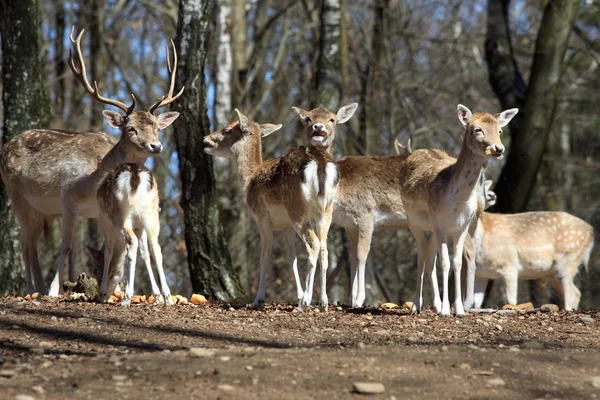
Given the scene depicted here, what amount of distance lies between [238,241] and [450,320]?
20.4 feet

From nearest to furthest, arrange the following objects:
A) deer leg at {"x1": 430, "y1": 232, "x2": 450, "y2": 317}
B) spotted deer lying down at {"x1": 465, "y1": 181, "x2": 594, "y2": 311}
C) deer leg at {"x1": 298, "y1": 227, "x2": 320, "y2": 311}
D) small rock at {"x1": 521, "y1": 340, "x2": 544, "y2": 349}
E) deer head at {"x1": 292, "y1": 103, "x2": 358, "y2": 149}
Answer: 1. small rock at {"x1": 521, "y1": 340, "x2": 544, "y2": 349}
2. deer leg at {"x1": 430, "y1": 232, "x2": 450, "y2": 317}
3. deer leg at {"x1": 298, "y1": 227, "x2": 320, "y2": 311}
4. deer head at {"x1": 292, "y1": 103, "x2": 358, "y2": 149}
5. spotted deer lying down at {"x1": 465, "y1": 181, "x2": 594, "y2": 311}

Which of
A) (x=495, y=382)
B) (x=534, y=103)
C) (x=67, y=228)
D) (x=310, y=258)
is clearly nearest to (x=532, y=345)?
(x=495, y=382)

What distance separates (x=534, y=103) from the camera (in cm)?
1448

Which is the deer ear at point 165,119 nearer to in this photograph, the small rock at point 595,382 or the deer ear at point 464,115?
the deer ear at point 464,115

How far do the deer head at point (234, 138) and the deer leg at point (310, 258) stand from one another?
171cm

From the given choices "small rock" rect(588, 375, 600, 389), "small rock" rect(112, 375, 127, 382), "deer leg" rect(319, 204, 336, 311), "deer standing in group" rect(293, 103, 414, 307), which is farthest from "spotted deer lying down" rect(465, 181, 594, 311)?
"small rock" rect(112, 375, 127, 382)

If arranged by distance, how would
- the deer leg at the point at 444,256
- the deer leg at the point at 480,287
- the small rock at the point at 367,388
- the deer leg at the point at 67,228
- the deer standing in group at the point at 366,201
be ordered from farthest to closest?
1. the deer leg at the point at 480,287
2. the deer standing in group at the point at 366,201
3. the deer leg at the point at 67,228
4. the deer leg at the point at 444,256
5. the small rock at the point at 367,388

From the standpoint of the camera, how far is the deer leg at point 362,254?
33.0 ft


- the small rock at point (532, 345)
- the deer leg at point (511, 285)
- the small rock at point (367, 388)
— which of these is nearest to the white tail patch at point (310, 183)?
the small rock at point (532, 345)

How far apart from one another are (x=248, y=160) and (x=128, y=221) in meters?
1.88

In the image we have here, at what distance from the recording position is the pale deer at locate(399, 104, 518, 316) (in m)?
8.43

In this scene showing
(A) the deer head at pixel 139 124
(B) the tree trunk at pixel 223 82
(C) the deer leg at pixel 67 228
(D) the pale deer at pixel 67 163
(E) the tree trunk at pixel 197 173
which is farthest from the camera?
(B) the tree trunk at pixel 223 82

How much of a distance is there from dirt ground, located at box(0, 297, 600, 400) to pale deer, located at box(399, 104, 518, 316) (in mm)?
581

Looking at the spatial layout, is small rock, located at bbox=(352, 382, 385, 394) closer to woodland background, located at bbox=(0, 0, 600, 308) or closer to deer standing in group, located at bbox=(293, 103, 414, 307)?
deer standing in group, located at bbox=(293, 103, 414, 307)
